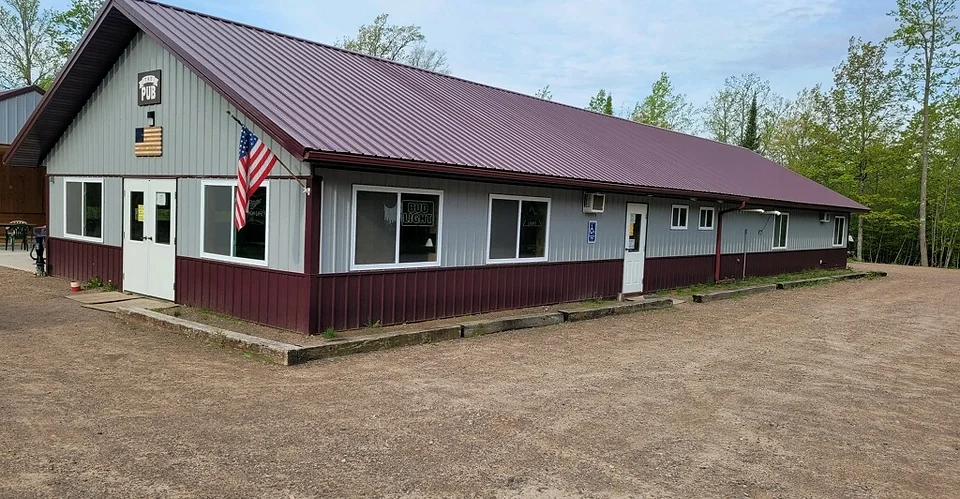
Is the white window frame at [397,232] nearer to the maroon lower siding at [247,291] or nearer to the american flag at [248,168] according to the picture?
the maroon lower siding at [247,291]

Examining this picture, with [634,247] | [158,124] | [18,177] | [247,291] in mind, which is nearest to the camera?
[247,291]

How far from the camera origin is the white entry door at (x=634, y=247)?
14.0m

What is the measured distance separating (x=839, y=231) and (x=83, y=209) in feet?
78.7

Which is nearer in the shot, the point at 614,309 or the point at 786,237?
the point at 614,309

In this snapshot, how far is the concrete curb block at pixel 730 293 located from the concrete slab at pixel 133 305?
10.3 metres

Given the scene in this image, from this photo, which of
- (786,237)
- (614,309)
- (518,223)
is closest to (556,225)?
(518,223)

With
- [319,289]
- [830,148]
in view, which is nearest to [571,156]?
[319,289]

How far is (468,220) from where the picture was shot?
410 inches

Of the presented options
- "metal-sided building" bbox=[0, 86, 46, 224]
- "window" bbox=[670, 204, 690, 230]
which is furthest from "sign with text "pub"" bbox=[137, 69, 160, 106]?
"metal-sided building" bbox=[0, 86, 46, 224]

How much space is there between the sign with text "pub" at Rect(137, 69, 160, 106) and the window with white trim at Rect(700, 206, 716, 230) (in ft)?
40.0

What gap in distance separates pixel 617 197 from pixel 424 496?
33.5 ft

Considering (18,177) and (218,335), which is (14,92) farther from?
(218,335)

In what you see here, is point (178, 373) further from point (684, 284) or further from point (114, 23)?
point (684, 284)

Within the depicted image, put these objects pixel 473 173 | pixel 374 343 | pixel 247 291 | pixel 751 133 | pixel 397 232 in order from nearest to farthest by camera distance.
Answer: pixel 374 343
pixel 247 291
pixel 397 232
pixel 473 173
pixel 751 133
